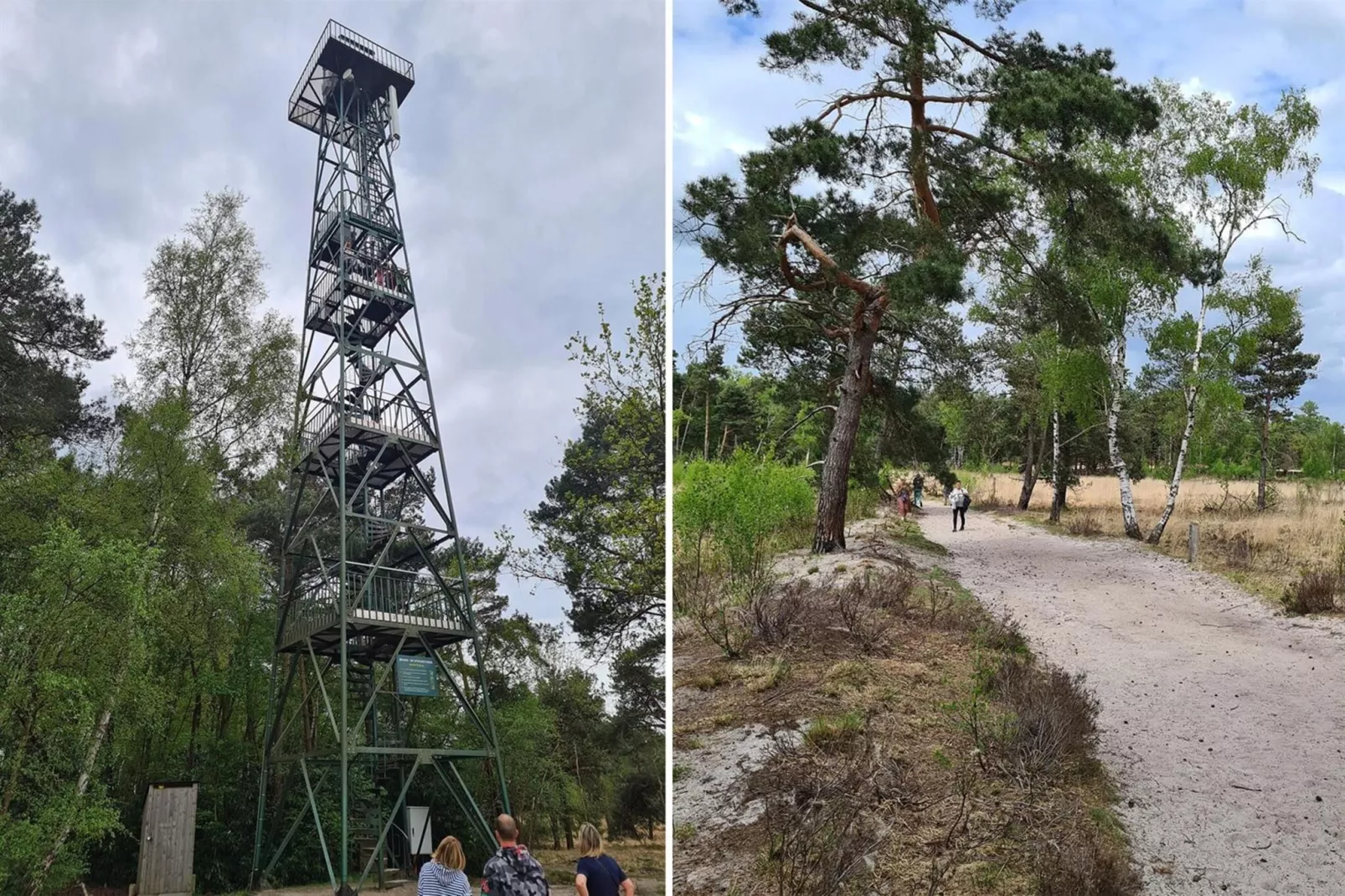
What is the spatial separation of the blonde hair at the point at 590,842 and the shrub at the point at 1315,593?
3419mm

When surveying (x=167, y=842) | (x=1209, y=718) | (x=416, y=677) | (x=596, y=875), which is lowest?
(x=167, y=842)

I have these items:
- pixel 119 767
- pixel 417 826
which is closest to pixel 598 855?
pixel 417 826

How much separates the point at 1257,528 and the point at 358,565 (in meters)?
7.63

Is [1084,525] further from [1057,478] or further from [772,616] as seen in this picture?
[772,616]

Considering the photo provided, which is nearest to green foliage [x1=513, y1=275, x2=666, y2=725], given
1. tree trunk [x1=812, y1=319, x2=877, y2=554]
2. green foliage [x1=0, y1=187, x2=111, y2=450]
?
tree trunk [x1=812, y1=319, x2=877, y2=554]

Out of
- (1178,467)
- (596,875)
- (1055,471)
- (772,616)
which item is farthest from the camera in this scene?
(1055,471)

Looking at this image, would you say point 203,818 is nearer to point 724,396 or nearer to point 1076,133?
point 724,396

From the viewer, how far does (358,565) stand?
9.32 m

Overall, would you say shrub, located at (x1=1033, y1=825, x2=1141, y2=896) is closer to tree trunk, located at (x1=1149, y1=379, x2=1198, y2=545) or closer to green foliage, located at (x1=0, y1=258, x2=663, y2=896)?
tree trunk, located at (x1=1149, y1=379, x2=1198, y2=545)

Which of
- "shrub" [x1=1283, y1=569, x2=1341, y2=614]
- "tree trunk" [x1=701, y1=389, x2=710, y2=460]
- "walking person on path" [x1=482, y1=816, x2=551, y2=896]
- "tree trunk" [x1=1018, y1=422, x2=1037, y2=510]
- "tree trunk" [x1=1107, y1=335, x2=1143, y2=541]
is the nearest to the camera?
"walking person on path" [x1=482, y1=816, x2=551, y2=896]

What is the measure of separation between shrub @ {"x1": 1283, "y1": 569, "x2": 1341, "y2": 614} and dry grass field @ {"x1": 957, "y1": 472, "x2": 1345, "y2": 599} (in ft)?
0.16

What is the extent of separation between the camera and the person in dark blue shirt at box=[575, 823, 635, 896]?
123 inches

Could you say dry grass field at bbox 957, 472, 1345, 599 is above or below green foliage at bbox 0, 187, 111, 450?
below

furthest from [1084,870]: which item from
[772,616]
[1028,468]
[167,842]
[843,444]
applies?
[1028,468]
